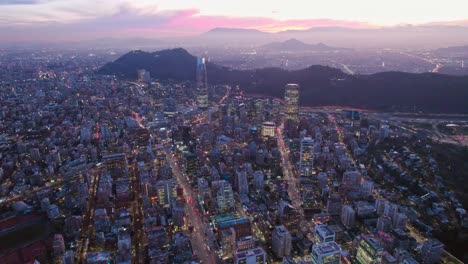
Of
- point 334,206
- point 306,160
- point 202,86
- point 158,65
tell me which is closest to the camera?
point 334,206

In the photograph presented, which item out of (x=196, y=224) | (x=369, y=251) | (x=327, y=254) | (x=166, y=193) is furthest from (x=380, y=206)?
(x=166, y=193)

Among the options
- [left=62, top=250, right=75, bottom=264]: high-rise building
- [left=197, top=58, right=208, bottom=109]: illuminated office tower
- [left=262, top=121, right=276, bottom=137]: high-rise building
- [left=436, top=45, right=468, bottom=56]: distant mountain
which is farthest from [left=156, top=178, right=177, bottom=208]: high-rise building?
[left=436, top=45, right=468, bottom=56]: distant mountain

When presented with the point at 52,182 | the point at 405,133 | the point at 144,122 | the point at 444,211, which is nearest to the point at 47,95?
the point at 144,122

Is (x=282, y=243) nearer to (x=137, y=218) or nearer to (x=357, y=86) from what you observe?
(x=137, y=218)

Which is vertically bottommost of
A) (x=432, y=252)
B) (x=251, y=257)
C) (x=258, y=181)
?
(x=432, y=252)

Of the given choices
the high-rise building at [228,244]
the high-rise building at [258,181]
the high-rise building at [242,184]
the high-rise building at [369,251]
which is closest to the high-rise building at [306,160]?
the high-rise building at [258,181]

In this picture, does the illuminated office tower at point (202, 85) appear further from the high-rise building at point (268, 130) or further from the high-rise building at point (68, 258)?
the high-rise building at point (68, 258)
